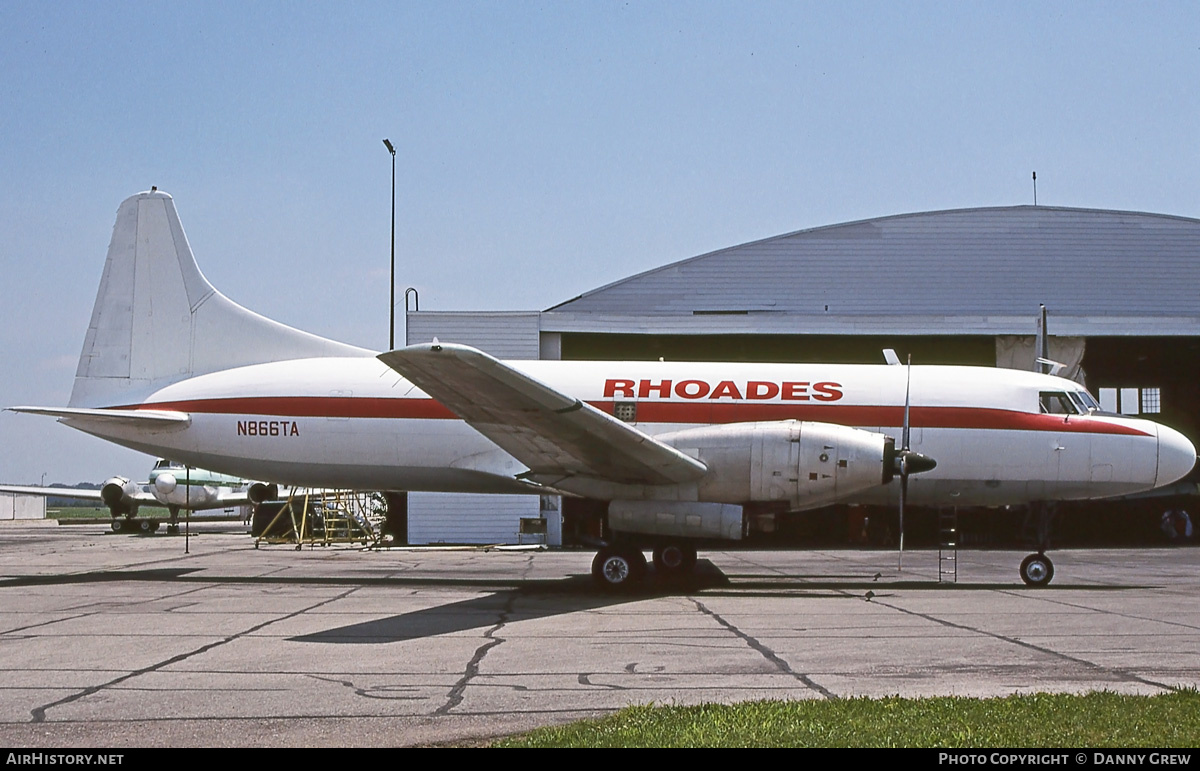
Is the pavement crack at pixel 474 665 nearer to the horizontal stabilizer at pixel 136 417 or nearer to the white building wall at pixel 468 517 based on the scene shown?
the horizontal stabilizer at pixel 136 417

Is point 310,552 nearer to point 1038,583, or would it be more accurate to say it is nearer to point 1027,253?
point 1038,583

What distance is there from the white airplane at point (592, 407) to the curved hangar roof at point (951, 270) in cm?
2052

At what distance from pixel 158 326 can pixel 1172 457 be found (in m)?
19.3

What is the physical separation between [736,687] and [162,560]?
21780mm

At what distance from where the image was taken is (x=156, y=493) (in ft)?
154

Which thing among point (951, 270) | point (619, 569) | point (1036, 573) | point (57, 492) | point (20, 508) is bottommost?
point (20, 508)

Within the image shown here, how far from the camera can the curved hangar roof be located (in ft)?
134

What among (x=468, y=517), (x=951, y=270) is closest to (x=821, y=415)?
(x=468, y=517)

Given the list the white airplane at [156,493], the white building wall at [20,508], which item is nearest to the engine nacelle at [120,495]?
the white airplane at [156,493]

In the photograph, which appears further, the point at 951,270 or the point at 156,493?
the point at 156,493

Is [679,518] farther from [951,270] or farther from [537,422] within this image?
[951,270]

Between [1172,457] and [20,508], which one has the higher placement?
[1172,457]

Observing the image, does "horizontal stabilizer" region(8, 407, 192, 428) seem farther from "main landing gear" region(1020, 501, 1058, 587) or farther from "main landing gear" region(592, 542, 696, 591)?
"main landing gear" region(1020, 501, 1058, 587)
